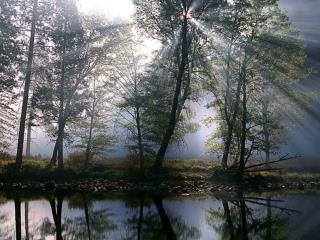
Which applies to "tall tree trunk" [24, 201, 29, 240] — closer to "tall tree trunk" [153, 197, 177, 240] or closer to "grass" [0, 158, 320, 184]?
"tall tree trunk" [153, 197, 177, 240]

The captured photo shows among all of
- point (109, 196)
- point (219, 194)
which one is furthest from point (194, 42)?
point (109, 196)

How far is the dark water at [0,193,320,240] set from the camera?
1247 cm

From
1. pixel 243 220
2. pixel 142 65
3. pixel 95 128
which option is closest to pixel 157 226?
pixel 243 220

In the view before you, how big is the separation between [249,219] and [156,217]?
307cm

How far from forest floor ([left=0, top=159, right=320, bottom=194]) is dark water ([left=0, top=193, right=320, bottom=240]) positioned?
3.43 metres

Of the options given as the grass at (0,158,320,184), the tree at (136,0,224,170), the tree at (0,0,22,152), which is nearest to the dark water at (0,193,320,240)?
the grass at (0,158,320,184)

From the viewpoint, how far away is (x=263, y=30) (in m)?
34.6

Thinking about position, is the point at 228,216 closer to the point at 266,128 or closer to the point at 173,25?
the point at 173,25

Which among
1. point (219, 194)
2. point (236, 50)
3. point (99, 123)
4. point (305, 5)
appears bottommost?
point (219, 194)

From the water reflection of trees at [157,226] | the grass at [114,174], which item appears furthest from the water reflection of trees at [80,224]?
the grass at [114,174]

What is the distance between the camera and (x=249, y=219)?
50.5 ft

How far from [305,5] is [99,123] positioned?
299 feet

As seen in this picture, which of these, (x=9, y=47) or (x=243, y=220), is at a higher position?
(x=9, y=47)

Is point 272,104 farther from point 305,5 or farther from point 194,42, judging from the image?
point 305,5
